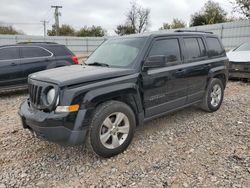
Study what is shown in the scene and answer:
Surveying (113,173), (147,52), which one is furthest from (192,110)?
(113,173)

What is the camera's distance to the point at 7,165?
314 centimetres

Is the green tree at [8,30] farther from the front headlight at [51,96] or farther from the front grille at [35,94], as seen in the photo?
the front headlight at [51,96]

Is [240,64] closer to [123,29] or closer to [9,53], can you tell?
[9,53]

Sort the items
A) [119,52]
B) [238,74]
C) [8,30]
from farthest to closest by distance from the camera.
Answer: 1. [8,30]
2. [238,74]
3. [119,52]

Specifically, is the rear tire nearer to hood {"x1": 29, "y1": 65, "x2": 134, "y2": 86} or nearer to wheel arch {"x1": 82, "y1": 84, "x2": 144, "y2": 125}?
wheel arch {"x1": 82, "y1": 84, "x2": 144, "y2": 125}

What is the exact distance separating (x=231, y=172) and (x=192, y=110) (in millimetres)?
2512

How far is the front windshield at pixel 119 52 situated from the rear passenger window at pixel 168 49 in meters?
0.25

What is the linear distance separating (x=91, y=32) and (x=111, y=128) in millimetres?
45169

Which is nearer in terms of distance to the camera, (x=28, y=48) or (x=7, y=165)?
(x=7, y=165)

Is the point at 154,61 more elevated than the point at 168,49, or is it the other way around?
the point at 168,49

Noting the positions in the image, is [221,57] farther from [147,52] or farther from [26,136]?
[26,136]

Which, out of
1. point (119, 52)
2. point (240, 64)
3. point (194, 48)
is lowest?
point (240, 64)

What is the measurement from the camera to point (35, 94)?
3172mm

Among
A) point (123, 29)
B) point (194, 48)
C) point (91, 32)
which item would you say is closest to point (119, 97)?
point (194, 48)
